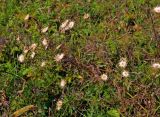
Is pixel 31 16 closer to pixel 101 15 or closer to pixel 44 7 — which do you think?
pixel 44 7

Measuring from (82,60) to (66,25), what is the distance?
89 cm

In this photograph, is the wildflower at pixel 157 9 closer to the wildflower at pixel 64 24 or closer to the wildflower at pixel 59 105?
the wildflower at pixel 64 24

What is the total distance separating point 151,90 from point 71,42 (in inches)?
43.5

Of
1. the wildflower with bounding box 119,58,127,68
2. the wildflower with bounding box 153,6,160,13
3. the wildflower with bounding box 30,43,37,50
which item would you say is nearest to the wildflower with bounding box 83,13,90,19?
the wildflower with bounding box 30,43,37,50

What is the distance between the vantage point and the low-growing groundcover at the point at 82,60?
3.53 m

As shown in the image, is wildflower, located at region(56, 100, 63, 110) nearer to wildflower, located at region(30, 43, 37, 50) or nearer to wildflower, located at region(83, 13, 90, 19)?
wildflower, located at region(30, 43, 37, 50)

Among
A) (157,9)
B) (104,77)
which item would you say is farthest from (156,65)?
(157,9)

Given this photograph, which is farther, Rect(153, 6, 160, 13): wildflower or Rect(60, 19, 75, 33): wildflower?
Rect(60, 19, 75, 33): wildflower

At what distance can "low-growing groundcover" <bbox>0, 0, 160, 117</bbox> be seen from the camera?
353 cm

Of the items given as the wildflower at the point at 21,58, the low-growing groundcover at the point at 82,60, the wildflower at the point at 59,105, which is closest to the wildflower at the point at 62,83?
the low-growing groundcover at the point at 82,60

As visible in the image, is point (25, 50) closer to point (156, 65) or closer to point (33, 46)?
point (33, 46)

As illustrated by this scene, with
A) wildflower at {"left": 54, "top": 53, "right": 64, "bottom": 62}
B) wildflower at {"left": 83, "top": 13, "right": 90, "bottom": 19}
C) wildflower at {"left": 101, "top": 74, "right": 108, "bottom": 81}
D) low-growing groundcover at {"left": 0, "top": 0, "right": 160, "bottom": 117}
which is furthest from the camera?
wildflower at {"left": 83, "top": 13, "right": 90, "bottom": 19}

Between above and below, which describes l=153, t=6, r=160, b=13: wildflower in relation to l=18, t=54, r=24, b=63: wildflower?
above

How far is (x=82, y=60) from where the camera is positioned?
12.9 feet
